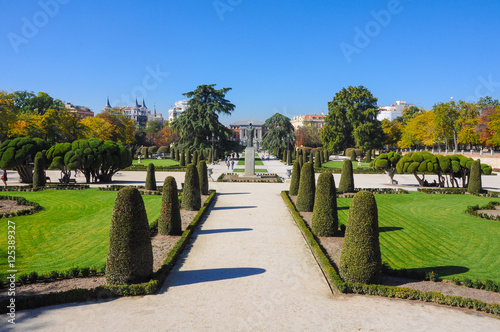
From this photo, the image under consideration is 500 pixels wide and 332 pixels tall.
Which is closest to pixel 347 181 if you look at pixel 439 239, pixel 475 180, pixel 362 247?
pixel 475 180

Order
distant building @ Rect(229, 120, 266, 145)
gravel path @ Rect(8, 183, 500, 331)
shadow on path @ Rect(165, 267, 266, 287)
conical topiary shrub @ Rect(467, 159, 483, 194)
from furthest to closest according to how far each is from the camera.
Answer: distant building @ Rect(229, 120, 266, 145)
conical topiary shrub @ Rect(467, 159, 483, 194)
shadow on path @ Rect(165, 267, 266, 287)
gravel path @ Rect(8, 183, 500, 331)

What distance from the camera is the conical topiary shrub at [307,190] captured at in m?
15.5

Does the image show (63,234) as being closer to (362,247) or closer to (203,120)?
(362,247)

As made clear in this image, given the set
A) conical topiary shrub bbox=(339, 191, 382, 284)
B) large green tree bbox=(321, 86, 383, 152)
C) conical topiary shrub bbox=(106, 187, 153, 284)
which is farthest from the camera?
large green tree bbox=(321, 86, 383, 152)

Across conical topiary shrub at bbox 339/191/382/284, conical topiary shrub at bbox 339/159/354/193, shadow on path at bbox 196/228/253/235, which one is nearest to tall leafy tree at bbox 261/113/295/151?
conical topiary shrub at bbox 339/159/354/193

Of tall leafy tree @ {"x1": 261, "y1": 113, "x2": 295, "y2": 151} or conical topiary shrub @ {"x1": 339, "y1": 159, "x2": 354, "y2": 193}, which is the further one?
tall leafy tree @ {"x1": 261, "y1": 113, "x2": 295, "y2": 151}

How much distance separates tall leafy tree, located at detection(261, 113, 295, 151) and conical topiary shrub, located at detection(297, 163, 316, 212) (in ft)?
156

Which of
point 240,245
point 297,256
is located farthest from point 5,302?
point 297,256

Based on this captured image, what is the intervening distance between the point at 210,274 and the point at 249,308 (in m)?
1.93

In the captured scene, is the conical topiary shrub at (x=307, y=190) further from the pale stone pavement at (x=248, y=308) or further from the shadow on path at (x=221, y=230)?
the pale stone pavement at (x=248, y=308)

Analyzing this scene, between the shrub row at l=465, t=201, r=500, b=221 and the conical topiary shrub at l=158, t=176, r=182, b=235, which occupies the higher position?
the conical topiary shrub at l=158, t=176, r=182, b=235

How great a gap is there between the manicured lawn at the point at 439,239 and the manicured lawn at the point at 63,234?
27.4 feet

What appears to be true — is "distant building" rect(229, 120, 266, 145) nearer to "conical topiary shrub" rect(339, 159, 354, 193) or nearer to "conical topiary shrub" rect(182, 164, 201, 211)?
"conical topiary shrub" rect(339, 159, 354, 193)

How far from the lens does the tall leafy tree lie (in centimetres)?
6369
